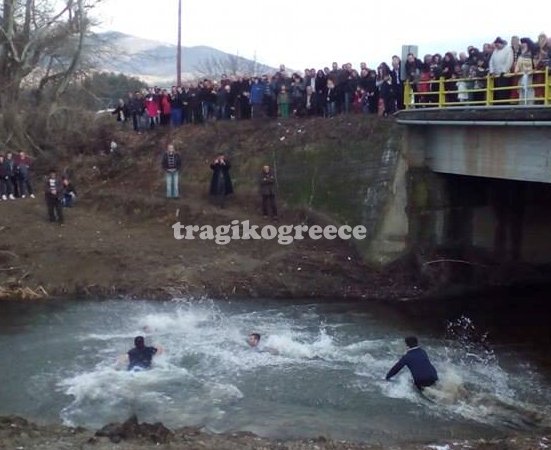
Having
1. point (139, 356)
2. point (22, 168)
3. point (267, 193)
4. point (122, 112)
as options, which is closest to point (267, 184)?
point (267, 193)

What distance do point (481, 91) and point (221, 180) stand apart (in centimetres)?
1006

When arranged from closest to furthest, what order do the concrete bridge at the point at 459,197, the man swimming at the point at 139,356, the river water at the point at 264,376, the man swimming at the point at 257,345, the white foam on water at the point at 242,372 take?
the river water at the point at 264,376, the white foam on water at the point at 242,372, the man swimming at the point at 139,356, the man swimming at the point at 257,345, the concrete bridge at the point at 459,197

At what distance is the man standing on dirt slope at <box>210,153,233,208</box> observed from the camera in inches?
1067

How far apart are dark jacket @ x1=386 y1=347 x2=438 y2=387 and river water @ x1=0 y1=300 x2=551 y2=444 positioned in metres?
0.32

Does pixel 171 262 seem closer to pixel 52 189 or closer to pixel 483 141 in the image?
pixel 52 189

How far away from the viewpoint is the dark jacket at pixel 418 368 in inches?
597

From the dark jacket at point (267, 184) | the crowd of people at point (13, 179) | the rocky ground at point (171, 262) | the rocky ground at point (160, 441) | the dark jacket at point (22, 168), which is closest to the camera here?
the rocky ground at point (160, 441)

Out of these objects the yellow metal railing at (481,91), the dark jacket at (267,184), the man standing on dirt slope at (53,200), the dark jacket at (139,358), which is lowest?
the dark jacket at (139,358)

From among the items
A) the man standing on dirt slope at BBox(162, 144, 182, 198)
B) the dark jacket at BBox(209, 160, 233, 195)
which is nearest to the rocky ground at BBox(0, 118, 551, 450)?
the dark jacket at BBox(209, 160, 233, 195)

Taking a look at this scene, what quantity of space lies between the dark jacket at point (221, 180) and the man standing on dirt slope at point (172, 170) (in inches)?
50.3

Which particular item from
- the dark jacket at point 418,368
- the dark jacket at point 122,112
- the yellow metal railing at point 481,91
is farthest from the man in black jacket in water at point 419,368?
the dark jacket at point 122,112

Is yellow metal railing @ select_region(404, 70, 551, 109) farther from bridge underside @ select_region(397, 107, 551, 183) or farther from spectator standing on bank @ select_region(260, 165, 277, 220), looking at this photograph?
spectator standing on bank @ select_region(260, 165, 277, 220)

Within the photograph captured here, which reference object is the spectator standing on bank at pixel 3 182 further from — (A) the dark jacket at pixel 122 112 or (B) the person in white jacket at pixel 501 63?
(B) the person in white jacket at pixel 501 63

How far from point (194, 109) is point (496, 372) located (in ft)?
59.5
